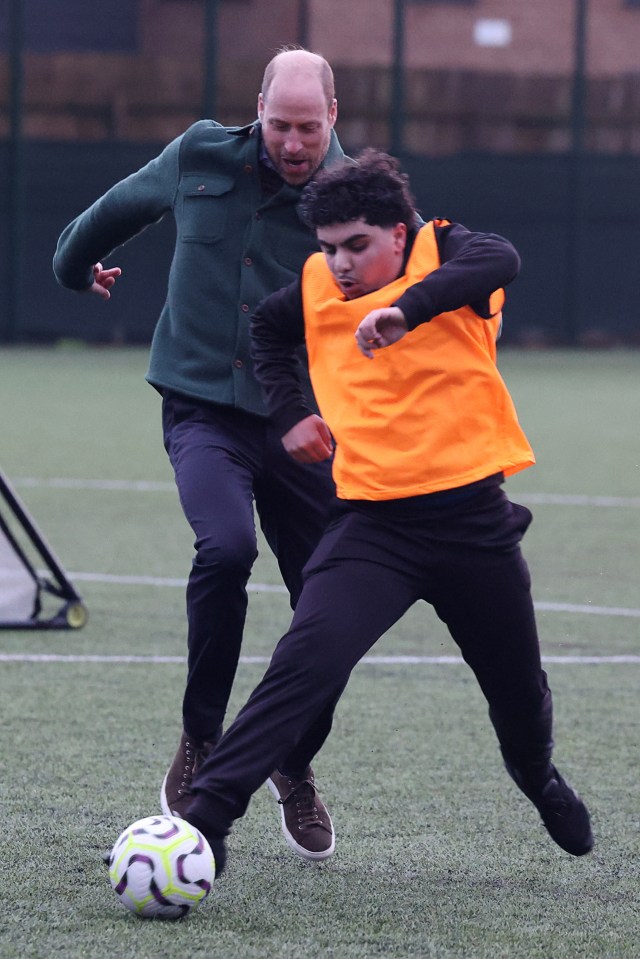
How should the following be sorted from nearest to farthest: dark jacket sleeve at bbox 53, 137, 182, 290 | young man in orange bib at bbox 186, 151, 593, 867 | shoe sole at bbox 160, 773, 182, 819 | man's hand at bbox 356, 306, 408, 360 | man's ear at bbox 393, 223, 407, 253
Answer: man's hand at bbox 356, 306, 408, 360 < young man in orange bib at bbox 186, 151, 593, 867 < man's ear at bbox 393, 223, 407, 253 < shoe sole at bbox 160, 773, 182, 819 < dark jacket sleeve at bbox 53, 137, 182, 290

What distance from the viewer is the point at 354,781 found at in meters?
5.23

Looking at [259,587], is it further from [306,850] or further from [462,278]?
[462,278]

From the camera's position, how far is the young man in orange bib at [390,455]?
12.5 feet

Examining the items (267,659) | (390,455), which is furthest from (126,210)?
(267,659)

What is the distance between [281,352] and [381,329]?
1.53 ft

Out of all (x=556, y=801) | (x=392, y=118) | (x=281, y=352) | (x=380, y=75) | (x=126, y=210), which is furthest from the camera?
(x=380, y=75)

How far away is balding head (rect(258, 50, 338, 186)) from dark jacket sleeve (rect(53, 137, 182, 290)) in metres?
0.35

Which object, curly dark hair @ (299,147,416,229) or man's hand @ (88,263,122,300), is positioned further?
man's hand @ (88,263,122,300)

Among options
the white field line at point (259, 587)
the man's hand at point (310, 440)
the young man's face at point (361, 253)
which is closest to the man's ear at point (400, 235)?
the young man's face at point (361, 253)

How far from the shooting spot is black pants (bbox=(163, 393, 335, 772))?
4309 millimetres

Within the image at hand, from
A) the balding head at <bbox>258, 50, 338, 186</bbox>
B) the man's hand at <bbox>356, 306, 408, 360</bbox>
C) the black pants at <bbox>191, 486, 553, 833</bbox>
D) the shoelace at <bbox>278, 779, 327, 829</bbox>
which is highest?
the balding head at <bbox>258, 50, 338, 186</bbox>

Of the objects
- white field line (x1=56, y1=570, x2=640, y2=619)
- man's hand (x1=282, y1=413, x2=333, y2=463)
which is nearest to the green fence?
white field line (x1=56, y1=570, x2=640, y2=619)

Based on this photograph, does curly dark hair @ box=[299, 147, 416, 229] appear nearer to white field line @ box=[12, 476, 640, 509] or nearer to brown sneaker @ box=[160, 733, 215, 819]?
brown sneaker @ box=[160, 733, 215, 819]

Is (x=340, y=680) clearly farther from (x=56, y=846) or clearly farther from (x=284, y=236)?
(x=284, y=236)
